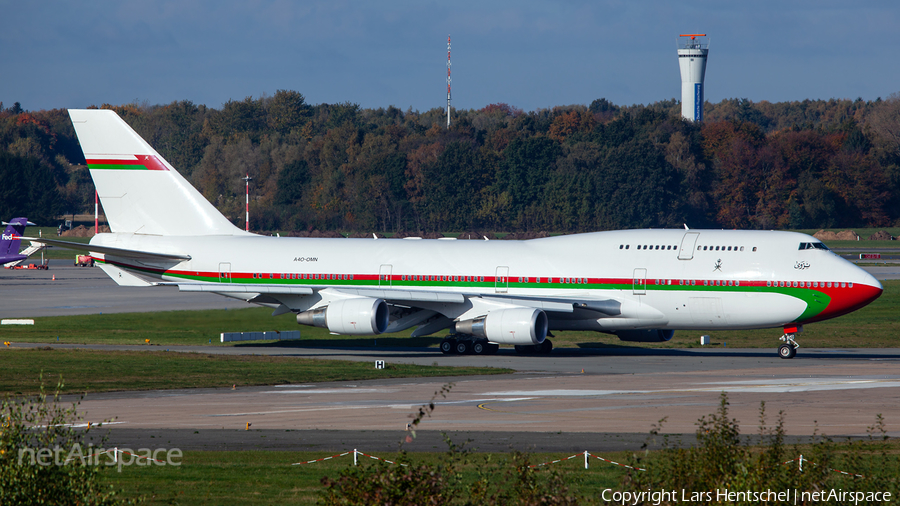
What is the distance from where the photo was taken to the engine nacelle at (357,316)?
38.9m

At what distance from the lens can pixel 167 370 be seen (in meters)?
33.3

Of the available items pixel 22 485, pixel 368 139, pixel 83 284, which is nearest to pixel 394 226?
pixel 368 139

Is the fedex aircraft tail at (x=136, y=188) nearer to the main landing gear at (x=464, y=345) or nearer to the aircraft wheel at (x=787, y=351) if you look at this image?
the main landing gear at (x=464, y=345)

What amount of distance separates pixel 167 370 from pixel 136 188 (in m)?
14.6

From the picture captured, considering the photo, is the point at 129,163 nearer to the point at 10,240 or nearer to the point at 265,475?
the point at 265,475

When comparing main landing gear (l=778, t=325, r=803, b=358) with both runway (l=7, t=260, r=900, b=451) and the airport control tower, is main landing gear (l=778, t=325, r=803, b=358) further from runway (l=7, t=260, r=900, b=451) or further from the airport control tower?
the airport control tower

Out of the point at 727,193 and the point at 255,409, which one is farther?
the point at 727,193

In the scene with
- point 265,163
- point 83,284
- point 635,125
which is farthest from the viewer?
point 265,163

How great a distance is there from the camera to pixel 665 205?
14262 centimetres

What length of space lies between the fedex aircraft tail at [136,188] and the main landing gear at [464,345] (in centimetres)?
1183

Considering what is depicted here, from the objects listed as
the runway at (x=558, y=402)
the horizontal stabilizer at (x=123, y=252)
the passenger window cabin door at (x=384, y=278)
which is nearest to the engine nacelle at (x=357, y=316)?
the passenger window cabin door at (x=384, y=278)

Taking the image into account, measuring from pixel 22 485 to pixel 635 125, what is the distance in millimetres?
149423

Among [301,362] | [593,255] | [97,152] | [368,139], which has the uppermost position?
[368,139]

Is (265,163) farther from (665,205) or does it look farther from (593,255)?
(593,255)
